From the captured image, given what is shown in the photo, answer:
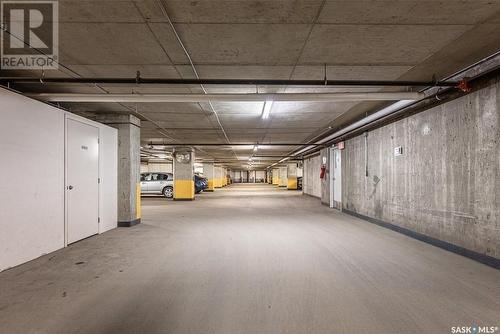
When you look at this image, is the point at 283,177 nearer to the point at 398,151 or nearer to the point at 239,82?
the point at 398,151

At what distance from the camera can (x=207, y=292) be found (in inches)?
112

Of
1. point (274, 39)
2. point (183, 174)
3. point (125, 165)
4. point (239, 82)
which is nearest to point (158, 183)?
point (183, 174)

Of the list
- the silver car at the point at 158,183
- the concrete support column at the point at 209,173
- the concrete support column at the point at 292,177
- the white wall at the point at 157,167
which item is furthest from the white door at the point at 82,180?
the white wall at the point at 157,167

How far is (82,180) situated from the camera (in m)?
5.33

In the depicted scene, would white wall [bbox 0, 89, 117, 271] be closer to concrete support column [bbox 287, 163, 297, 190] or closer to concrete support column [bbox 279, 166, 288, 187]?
concrete support column [bbox 287, 163, 297, 190]

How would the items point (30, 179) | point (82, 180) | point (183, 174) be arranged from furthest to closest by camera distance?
point (183, 174) < point (82, 180) < point (30, 179)

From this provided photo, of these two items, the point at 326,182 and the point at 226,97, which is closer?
the point at 226,97

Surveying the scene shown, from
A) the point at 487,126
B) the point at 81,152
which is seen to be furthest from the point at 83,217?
the point at 487,126

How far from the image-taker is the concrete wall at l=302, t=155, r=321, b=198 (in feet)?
50.1

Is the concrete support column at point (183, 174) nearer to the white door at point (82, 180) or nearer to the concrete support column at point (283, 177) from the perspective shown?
the white door at point (82, 180)

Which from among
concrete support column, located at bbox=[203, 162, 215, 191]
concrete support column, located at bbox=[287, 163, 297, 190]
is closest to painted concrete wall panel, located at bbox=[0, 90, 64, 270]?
concrete support column, located at bbox=[203, 162, 215, 191]

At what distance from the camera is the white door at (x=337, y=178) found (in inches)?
385

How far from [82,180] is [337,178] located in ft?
26.5

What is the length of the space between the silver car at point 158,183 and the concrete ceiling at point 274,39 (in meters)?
10.6
